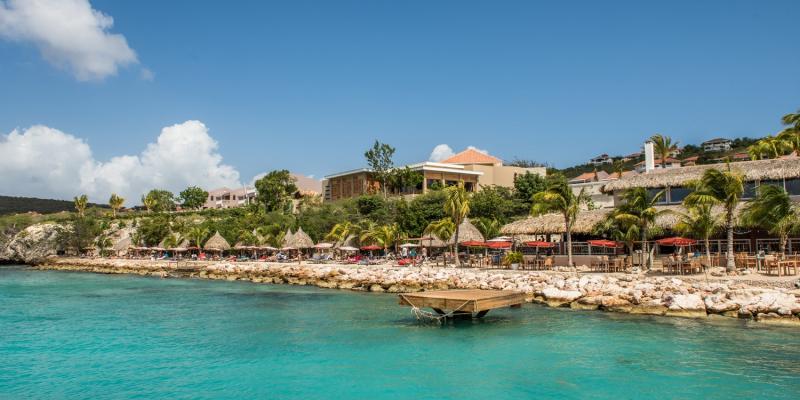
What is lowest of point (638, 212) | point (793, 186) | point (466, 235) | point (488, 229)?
point (466, 235)

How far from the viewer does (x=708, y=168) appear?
3078cm

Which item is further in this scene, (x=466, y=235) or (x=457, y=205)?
(x=466, y=235)

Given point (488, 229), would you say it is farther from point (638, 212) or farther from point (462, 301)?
point (462, 301)

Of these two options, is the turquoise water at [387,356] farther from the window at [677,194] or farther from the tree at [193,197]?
the tree at [193,197]

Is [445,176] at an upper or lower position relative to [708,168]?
upper

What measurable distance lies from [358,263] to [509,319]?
942 inches

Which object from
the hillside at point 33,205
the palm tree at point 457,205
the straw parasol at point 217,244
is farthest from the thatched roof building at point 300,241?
the hillside at point 33,205

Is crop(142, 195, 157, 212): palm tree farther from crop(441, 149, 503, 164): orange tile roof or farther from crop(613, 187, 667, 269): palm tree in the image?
crop(613, 187, 667, 269): palm tree

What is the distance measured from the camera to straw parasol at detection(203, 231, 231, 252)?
195 feet

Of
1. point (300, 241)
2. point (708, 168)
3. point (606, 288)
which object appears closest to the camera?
point (606, 288)

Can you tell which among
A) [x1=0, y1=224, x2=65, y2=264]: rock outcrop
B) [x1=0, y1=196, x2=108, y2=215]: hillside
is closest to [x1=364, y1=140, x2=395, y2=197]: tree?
[x1=0, y1=224, x2=65, y2=264]: rock outcrop

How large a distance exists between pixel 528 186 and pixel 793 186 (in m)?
30.8

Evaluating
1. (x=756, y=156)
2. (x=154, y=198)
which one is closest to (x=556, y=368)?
(x=756, y=156)

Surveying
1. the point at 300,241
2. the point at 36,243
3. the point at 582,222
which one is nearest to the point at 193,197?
the point at 36,243
